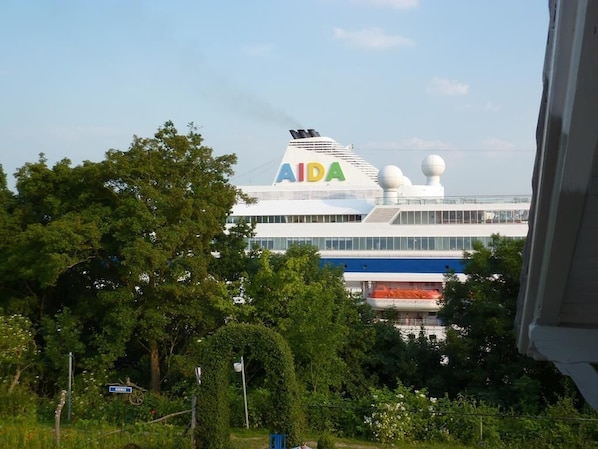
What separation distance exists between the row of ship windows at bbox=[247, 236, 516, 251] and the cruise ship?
0.14 feet

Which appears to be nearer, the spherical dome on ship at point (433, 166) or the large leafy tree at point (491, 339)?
the large leafy tree at point (491, 339)

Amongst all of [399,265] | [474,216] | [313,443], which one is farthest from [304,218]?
[313,443]

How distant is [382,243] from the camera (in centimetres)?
3052

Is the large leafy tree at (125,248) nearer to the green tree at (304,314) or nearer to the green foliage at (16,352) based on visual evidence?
the green foliage at (16,352)

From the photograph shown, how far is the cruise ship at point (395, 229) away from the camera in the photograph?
96.1ft

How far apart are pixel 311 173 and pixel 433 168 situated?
23.2 ft

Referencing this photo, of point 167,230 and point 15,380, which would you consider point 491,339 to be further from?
point 15,380

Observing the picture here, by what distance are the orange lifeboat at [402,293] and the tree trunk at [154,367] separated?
14.5 meters

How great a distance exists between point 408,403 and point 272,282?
524cm

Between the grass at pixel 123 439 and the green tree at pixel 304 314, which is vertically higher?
the green tree at pixel 304 314

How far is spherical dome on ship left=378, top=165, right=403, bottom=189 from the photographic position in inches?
1252

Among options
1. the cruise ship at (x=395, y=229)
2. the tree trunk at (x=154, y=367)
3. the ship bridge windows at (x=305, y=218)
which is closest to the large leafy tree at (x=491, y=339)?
the tree trunk at (x=154, y=367)

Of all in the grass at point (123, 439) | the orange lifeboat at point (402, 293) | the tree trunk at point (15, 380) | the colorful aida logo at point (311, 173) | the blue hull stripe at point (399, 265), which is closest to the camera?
the grass at point (123, 439)

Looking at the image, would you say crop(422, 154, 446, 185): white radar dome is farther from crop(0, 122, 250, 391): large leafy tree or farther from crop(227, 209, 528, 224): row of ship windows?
crop(0, 122, 250, 391): large leafy tree
